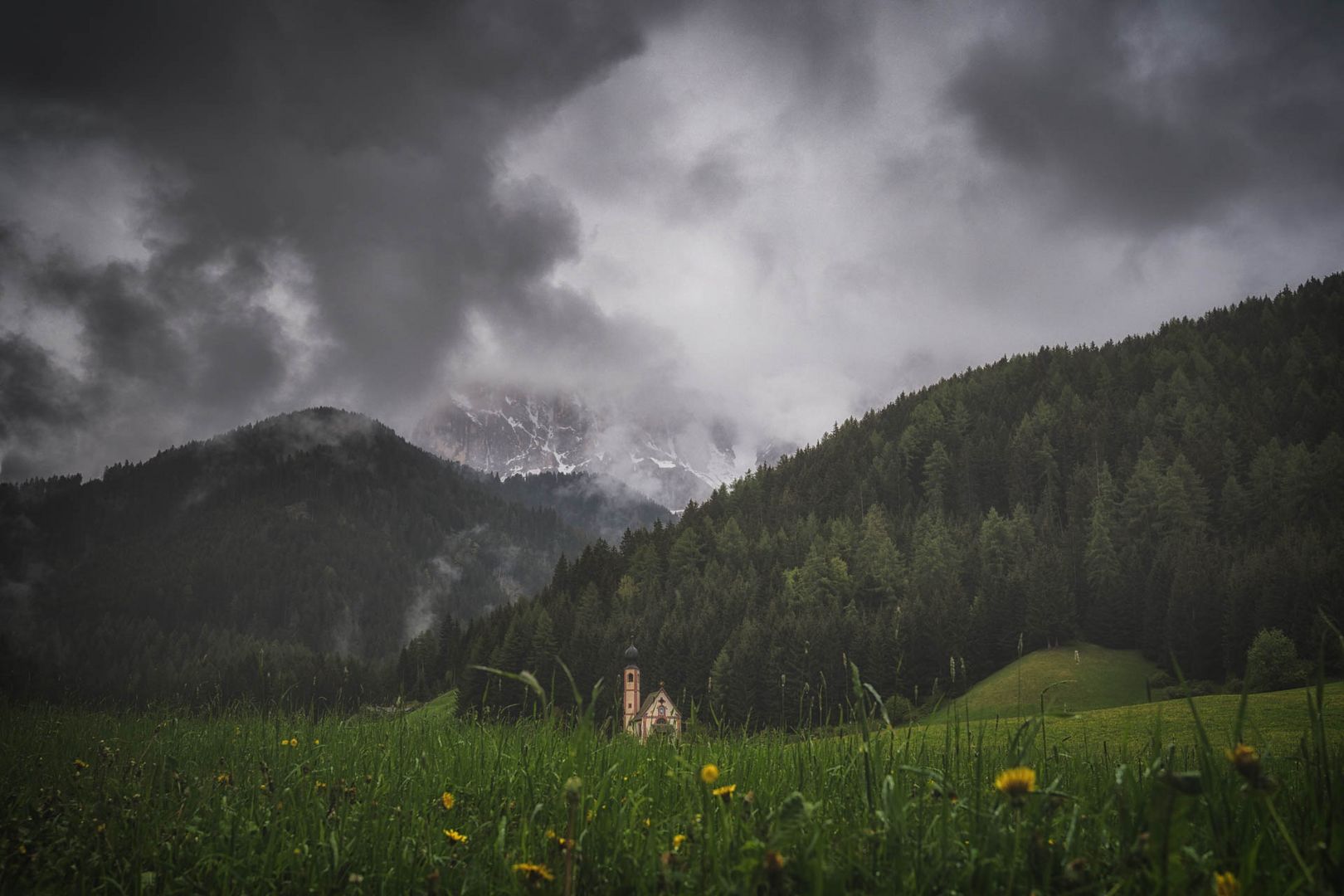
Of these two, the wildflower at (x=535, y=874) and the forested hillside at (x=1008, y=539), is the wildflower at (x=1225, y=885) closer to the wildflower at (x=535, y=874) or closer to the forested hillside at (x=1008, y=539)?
the wildflower at (x=535, y=874)

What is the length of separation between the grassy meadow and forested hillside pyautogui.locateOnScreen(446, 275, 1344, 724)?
3192cm

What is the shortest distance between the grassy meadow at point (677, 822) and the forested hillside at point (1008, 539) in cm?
3192

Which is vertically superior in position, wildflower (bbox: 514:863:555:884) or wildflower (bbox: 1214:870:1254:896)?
wildflower (bbox: 1214:870:1254:896)

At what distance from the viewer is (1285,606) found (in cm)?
6109

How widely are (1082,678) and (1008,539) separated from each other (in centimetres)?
4909

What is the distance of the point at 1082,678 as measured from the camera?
5722 cm

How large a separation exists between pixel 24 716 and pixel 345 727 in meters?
7.36

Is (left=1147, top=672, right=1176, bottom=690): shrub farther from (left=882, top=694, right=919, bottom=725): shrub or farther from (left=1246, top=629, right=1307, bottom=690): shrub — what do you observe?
(left=882, top=694, right=919, bottom=725): shrub

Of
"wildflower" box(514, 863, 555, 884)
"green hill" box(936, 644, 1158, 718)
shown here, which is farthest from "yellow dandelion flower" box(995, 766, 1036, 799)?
"green hill" box(936, 644, 1158, 718)

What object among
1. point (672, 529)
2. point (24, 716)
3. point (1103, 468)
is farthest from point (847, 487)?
point (24, 716)

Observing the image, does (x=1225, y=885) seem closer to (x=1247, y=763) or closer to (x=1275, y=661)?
(x=1247, y=763)

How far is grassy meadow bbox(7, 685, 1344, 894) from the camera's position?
214cm

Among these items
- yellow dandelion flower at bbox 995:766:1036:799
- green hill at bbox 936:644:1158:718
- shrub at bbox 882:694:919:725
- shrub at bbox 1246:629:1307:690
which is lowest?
green hill at bbox 936:644:1158:718

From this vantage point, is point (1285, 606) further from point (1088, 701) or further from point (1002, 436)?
point (1002, 436)
